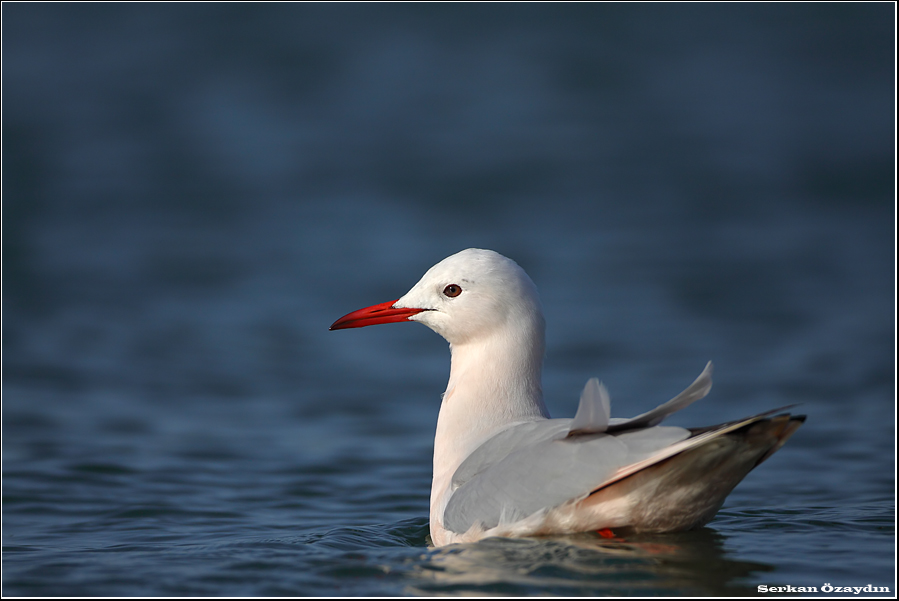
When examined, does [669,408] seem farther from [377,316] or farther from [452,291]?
[377,316]

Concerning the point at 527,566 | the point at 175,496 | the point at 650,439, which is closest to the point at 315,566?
the point at 527,566

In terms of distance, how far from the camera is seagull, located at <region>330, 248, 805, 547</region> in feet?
12.3

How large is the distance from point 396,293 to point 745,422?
26.7 feet

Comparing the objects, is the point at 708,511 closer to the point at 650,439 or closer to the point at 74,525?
the point at 650,439

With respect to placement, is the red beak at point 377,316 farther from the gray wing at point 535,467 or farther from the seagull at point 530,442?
the gray wing at point 535,467

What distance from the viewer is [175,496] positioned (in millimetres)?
6016

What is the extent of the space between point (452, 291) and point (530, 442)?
1061mm

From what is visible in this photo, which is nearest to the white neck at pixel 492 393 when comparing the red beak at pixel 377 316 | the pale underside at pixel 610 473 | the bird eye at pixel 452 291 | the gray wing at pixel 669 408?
the bird eye at pixel 452 291

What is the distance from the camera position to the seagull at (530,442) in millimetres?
3752

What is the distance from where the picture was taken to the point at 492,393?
4891 millimetres

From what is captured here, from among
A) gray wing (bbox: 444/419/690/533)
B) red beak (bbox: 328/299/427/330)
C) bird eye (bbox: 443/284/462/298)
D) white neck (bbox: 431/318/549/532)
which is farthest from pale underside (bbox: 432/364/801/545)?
red beak (bbox: 328/299/427/330)

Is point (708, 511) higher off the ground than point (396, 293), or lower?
lower

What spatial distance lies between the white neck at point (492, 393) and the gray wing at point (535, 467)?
0.91 feet

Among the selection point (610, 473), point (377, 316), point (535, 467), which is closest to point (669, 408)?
point (610, 473)
